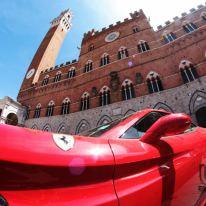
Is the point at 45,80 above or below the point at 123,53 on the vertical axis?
above

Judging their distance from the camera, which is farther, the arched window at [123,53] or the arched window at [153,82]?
the arched window at [123,53]

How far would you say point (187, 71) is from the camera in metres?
13.3

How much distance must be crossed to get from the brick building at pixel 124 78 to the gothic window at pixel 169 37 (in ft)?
0.34

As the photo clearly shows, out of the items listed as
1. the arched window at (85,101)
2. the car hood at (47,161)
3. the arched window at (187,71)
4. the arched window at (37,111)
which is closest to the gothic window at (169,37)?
the arched window at (187,71)

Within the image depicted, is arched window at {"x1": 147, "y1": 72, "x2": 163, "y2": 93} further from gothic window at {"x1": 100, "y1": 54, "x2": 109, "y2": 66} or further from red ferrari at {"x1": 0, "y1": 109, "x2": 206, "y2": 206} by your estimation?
red ferrari at {"x1": 0, "y1": 109, "x2": 206, "y2": 206}

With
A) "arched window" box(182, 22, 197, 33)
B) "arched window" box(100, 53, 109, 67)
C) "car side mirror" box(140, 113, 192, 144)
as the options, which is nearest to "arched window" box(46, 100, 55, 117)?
"arched window" box(100, 53, 109, 67)

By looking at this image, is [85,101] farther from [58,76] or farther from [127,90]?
[58,76]

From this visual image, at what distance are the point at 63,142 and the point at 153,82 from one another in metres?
14.7

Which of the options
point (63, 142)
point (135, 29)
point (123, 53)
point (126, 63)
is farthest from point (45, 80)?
point (63, 142)

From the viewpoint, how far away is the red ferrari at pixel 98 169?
2.52 ft

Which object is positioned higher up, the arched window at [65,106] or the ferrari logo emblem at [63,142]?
the arched window at [65,106]

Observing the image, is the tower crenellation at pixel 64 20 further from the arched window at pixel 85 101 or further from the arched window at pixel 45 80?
the arched window at pixel 85 101

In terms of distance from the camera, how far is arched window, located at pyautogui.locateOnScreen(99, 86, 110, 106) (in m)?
16.1

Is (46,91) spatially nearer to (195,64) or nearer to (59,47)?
(59,47)
